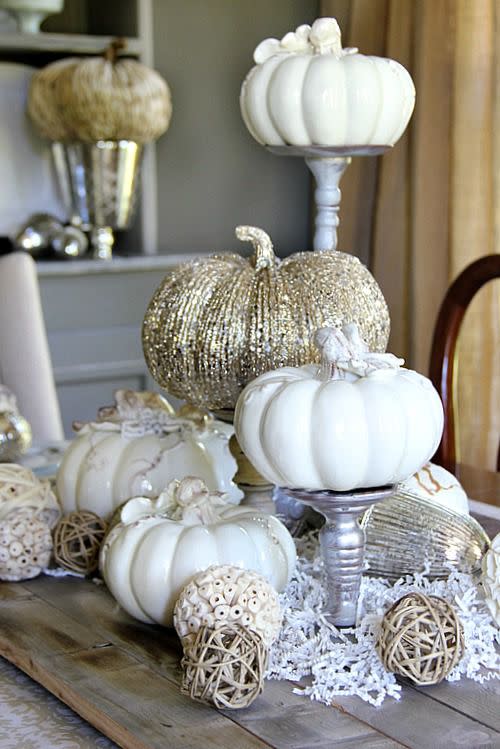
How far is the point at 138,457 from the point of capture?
1.05 meters

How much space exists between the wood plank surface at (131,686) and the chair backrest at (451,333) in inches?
28.6

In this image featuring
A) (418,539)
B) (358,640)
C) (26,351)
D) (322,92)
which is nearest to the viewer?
(358,640)

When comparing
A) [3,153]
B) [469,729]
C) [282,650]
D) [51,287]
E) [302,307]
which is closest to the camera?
[469,729]

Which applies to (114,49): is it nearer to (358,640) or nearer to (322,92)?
(322,92)

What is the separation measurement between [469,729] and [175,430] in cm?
44

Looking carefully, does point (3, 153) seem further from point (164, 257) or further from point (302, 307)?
point (302, 307)

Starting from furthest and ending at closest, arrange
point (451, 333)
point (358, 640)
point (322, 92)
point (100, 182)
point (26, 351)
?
point (100, 182) → point (26, 351) → point (451, 333) → point (322, 92) → point (358, 640)

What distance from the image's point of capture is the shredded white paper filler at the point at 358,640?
0.78 m

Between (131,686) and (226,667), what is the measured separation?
9 centimetres

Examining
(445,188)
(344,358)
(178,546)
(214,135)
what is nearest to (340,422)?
(344,358)

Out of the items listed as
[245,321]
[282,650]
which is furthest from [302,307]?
[282,650]

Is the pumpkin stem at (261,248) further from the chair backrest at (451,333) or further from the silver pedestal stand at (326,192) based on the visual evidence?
the chair backrest at (451,333)

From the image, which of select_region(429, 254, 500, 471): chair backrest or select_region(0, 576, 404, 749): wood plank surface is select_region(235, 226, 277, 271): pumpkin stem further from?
select_region(429, 254, 500, 471): chair backrest

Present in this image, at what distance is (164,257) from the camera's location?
2885 millimetres
